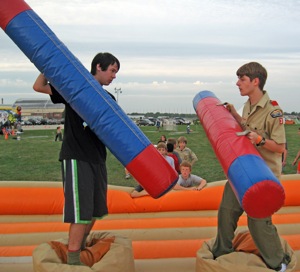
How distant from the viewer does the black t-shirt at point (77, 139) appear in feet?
8.51

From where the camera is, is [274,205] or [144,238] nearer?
[274,205]

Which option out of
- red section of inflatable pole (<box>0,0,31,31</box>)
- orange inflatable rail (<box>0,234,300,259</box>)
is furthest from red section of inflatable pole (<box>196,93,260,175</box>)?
red section of inflatable pole (<box>0,0,31,31</box>)

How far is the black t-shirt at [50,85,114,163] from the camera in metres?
2.59

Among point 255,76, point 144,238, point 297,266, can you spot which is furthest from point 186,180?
point 255,76

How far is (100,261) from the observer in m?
2.59

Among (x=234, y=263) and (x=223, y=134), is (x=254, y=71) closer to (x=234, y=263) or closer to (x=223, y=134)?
(x=223, y=134)

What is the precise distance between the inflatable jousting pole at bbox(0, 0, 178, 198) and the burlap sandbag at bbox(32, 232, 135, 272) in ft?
1.73

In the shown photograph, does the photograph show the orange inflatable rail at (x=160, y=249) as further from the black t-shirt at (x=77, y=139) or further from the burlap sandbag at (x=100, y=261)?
the black t-shirt at (x=77, y=139)

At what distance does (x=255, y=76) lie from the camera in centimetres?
271

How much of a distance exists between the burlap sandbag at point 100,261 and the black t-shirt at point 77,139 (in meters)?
0.58

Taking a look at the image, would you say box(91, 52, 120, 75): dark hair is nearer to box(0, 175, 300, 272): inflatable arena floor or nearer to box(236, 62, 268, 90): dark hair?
box(236, 62, 268, 90): dark hair

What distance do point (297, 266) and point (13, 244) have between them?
85.0 inches

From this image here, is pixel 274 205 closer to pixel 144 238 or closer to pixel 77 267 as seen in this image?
pixel 77 267

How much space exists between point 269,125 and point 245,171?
0.53 metres
